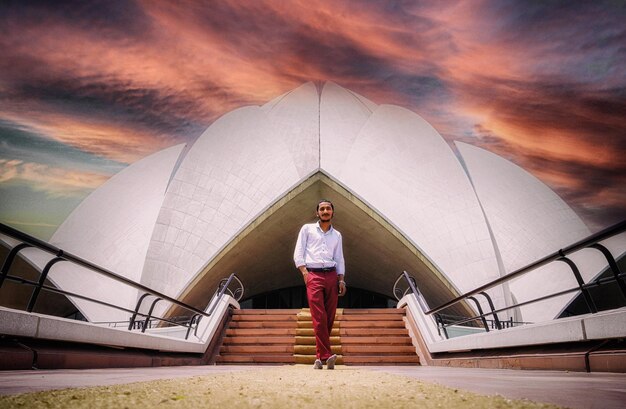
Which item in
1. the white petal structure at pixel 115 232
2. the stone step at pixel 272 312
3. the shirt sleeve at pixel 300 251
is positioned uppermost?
the white petal structure at pixel 115 232

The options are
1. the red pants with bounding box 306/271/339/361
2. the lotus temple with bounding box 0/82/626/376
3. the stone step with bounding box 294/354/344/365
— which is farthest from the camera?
the lotus temple with bounding box 0/82/626/376

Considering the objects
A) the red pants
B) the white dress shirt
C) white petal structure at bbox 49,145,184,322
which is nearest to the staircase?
the red pants

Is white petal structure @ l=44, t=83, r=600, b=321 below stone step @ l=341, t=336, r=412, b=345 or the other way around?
the other way around

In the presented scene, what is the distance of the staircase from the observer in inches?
252

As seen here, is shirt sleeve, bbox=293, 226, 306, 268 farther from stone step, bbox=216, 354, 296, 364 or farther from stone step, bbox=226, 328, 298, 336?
stone step, bbox=226, 328, 298, 336

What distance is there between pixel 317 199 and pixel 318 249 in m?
10.9

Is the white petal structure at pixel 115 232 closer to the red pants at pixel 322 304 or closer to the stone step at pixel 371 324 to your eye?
the stone step at pixel 371 324

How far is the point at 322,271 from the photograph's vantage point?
3918 millimetres

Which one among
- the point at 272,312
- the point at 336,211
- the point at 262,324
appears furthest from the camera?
the point at 336,211

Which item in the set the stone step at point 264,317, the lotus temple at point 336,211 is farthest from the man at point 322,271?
the lotus temple at point 336,211

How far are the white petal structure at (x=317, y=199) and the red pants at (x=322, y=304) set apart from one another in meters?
9.69

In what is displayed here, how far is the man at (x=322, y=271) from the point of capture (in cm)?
378

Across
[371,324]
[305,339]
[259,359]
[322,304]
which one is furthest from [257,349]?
[322,304]

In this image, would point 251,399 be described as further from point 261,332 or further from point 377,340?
point 261,332
